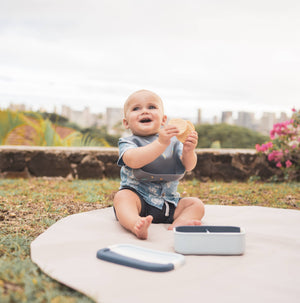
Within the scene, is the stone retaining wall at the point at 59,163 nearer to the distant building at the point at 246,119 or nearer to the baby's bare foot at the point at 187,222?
the baby's bare foot at the point at 187,222

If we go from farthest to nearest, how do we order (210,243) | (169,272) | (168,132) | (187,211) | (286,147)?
(286,147), (187,211), (168,132), (210,243), (169,272)

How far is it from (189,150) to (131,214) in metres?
0.55

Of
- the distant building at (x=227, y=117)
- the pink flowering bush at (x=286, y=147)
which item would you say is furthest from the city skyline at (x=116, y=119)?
the pink flowering bush at (x=286, y=147)

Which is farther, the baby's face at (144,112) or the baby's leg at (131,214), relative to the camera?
the baby's face at (144,112)

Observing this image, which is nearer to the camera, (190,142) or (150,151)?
(150,151)

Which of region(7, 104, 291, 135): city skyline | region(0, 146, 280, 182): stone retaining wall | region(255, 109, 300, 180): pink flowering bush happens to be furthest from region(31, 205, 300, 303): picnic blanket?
region(7, 104, 291, 135): city skyline

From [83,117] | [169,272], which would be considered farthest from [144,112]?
[83,117]

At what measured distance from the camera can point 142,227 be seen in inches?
73.0

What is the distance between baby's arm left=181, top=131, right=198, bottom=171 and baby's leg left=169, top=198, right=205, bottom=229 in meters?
0.22

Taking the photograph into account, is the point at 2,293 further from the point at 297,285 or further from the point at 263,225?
the point at 263,225

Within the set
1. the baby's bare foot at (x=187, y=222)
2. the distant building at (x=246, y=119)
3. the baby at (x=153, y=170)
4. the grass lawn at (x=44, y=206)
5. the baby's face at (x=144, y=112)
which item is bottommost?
the grass lawn at (x=44, y=206)

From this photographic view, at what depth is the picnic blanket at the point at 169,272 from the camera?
127cm

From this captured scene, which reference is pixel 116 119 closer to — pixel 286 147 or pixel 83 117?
pixel 83 117

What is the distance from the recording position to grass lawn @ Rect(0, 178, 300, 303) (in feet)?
4.15
